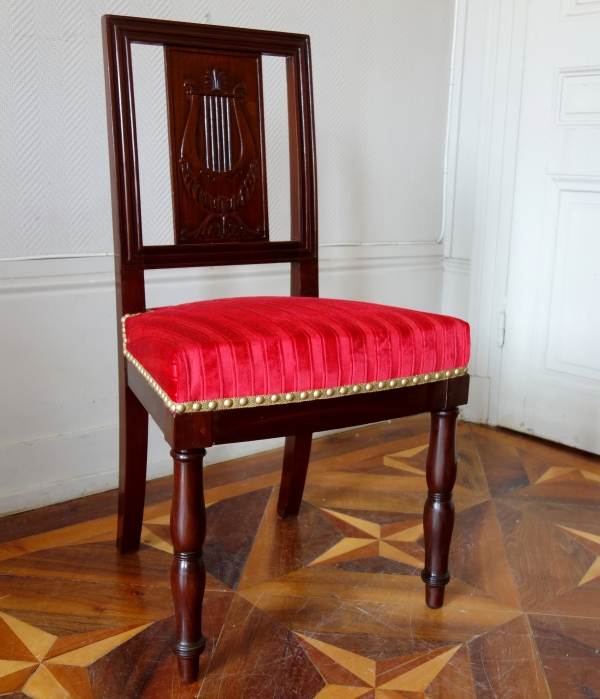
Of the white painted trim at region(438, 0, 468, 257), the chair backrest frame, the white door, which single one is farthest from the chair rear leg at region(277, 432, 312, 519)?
the white painted trim at region(438, 0, 468, 257)

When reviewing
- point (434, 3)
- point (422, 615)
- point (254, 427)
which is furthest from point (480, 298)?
point (254, 427)

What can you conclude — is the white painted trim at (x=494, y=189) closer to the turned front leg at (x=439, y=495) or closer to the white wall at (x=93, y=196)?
the white wall at (x=93, y=196)

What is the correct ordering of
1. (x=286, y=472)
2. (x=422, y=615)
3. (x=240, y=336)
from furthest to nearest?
(x=286, y=472)
(x=422, y=615)
(x=240, y=336)

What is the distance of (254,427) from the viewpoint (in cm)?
→ 109

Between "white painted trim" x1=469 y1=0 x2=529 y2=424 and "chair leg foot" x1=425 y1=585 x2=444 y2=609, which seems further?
"white painted trim" x1=469 y1=0 x2=529 y2=424

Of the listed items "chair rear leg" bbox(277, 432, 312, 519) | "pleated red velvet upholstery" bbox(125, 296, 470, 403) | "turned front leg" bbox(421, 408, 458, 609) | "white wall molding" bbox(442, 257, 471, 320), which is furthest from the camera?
"white wall molding" bbox(442, 257, 471, 320)

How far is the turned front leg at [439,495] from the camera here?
126 cm

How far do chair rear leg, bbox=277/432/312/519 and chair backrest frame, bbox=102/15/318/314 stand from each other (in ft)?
1.05

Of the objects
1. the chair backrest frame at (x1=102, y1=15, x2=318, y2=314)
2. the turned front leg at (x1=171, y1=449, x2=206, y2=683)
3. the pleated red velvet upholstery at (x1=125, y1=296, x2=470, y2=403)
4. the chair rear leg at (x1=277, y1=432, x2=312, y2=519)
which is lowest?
the chair rear leg at (x1=277, y1=432, x2=312, y2=519)

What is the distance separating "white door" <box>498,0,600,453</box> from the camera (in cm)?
204

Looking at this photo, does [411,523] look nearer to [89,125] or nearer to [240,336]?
[240,336]

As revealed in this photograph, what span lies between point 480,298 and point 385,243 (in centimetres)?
34

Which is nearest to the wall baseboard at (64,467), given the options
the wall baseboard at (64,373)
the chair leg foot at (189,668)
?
the wall baseboard at (64,373)

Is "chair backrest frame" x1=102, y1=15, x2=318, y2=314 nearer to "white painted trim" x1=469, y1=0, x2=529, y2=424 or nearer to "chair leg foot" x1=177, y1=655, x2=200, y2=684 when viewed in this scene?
"chair leg foot" x1=177, y1=655, x2=200, y2=684
